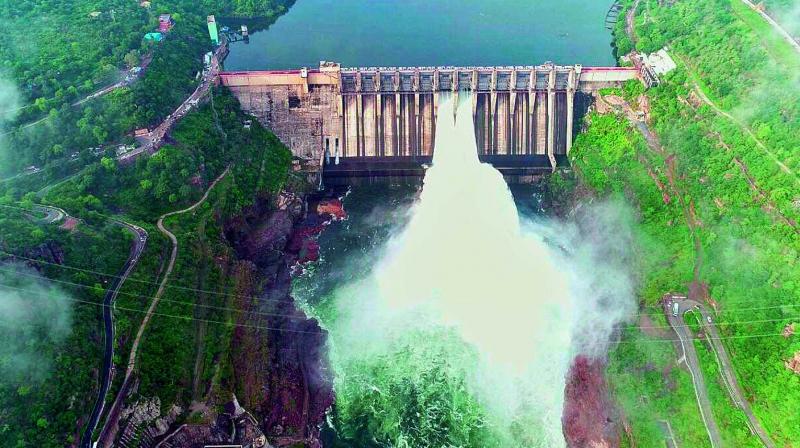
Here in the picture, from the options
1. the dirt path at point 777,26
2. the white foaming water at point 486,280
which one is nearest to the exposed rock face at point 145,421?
the white foaming water at point 486,280

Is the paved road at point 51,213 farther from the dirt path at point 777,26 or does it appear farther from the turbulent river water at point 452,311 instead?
the dirt path at point 777,26

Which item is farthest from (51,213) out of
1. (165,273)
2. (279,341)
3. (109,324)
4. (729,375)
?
(729,375)

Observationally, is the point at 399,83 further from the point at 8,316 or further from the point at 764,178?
the point at 8,316

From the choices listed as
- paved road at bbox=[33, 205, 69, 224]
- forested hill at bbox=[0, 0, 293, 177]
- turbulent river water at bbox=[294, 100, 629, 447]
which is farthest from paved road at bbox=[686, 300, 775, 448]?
forested hill at bbox=[0, 0, 293, 177]

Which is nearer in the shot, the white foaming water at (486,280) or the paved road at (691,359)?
the paved road at (691,359)

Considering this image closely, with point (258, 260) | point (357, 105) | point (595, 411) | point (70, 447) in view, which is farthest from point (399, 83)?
point (70, 447)

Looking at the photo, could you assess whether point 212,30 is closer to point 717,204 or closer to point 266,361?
point 266,361
